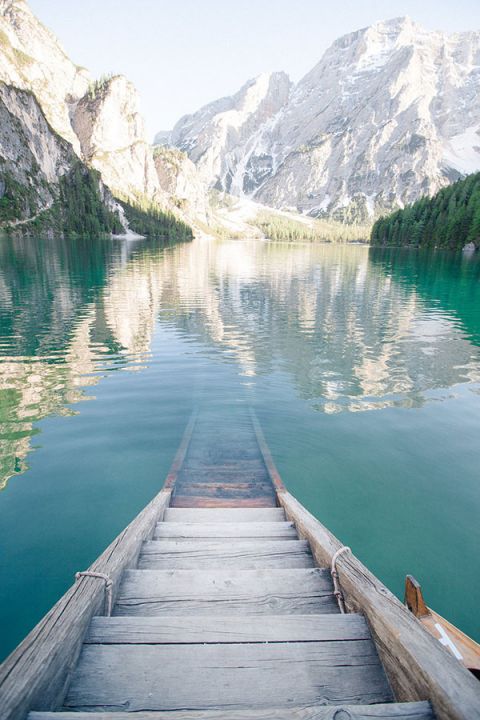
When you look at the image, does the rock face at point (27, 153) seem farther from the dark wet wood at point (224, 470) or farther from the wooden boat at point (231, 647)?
the wooden boat at point (231, 647)

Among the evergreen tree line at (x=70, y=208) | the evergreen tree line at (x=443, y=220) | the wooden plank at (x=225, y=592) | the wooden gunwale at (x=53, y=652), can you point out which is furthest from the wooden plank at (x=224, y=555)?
the evergreen tree line at (x=70, y=208)

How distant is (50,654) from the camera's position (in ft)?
7.94

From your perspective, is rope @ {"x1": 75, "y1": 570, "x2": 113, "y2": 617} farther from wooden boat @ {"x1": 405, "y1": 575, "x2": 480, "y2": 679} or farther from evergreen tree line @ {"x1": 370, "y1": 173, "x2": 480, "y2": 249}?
evergreen tree line @ {"x1": 370, "y1": 173, "x2": 480, "y2": 249}

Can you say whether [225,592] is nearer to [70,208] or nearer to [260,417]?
[260,417]

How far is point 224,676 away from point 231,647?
0.23 meters

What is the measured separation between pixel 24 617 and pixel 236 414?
25.5ft

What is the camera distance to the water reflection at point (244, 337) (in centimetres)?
1314

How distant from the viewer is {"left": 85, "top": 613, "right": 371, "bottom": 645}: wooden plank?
114 inches

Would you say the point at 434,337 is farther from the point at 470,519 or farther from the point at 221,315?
the point at 470,519

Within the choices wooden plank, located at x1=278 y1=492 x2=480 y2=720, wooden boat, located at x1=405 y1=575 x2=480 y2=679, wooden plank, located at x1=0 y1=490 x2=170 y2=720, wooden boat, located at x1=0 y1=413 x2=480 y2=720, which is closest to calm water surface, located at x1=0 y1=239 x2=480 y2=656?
wooden boat, located at x1=405 y1=575 x2=480 y2=679

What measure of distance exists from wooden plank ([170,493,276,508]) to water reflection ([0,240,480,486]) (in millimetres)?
4256

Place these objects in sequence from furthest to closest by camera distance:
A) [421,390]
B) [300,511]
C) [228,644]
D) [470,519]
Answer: [421,390] → [470,519] → [300,511] → [228,644]

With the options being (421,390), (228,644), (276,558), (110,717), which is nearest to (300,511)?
(276,558)

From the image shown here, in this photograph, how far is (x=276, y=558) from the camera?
460cm
